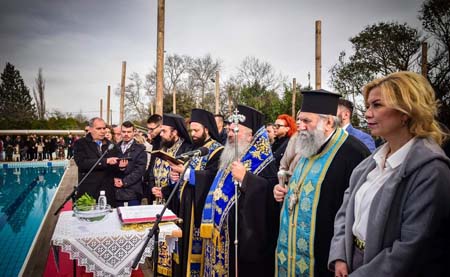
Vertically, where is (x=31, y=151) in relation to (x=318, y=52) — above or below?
below

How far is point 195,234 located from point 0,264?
398 centimetres

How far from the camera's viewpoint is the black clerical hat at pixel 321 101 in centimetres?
273

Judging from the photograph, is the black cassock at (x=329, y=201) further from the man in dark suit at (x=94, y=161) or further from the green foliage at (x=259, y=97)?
the green foliage at (x=259, y=97)

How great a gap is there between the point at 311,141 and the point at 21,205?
11870 millimetres

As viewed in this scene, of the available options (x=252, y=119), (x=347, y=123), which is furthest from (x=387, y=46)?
(x=252, y=119)

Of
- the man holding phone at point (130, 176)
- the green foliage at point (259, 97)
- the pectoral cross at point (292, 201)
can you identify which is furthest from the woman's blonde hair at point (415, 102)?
A: the green foliage at point (259, 97)

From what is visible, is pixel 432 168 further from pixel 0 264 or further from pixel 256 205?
pixel 0 264

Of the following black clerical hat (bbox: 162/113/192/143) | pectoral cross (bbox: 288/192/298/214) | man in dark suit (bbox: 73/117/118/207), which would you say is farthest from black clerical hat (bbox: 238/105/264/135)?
man in dark suit (bbox: 73/117/118/207)

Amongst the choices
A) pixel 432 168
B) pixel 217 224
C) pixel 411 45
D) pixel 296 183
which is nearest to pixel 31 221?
pixel 217 224

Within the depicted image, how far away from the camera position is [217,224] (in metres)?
3.32

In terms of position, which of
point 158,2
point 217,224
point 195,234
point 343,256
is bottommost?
point 195,234

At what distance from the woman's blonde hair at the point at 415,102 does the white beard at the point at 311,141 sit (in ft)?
3.15

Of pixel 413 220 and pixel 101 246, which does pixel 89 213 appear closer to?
pixel 101 246

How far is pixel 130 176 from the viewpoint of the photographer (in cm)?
554
